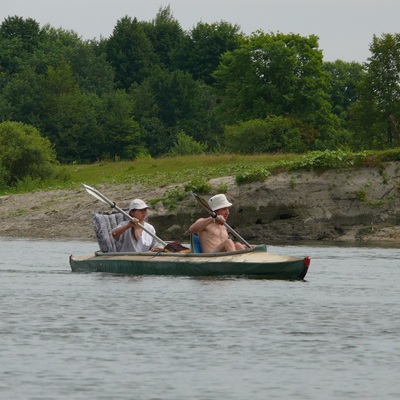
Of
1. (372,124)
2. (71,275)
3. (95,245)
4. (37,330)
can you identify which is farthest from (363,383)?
(372,124)

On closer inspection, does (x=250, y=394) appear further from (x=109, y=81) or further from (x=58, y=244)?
(x=109, y=81)

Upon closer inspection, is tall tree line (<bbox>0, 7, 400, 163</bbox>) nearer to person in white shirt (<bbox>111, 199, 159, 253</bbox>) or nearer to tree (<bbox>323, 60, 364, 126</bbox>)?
tree (<bbox>323, 60, 364, 126</bbox>)

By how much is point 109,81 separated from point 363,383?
326 ft

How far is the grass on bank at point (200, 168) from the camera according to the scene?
48.3 m

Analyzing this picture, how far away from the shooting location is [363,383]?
14141 millimetres

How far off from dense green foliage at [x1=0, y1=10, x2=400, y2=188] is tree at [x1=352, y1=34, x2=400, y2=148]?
0.06 m

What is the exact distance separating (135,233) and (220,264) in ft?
10.0

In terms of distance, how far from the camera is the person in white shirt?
26.5 metres

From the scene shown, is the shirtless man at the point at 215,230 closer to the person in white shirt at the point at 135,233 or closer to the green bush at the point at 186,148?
the person in white shirt at the point at 135,233

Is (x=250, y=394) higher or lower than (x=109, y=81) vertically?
lower

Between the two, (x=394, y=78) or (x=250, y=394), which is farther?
(x=394, y=78)

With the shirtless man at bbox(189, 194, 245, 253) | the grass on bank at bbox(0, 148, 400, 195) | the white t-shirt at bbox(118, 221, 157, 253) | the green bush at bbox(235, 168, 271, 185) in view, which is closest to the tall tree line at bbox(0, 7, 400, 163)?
the grass on bank at bbox(0, 148, 400, 195)

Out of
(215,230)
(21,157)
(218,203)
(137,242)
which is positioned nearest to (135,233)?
(137,242)

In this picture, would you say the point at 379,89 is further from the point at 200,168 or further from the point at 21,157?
the point at 200,168
